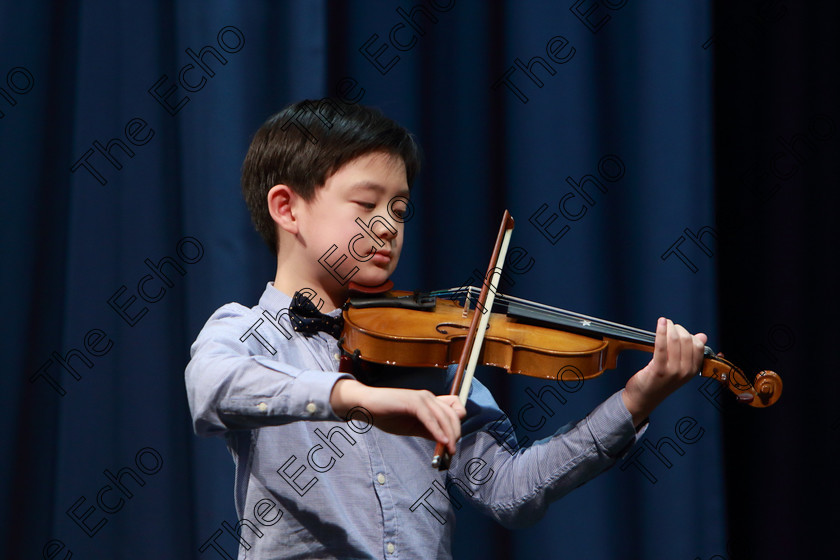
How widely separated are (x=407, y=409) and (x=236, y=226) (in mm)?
833

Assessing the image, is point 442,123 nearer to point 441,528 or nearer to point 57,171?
point 57,171

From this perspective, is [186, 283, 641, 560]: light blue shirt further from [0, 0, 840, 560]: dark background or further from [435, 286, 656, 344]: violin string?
[0, 0, 840, 560]: dark background

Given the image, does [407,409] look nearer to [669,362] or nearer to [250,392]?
[250,392]

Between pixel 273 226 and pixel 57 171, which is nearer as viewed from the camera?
pixel 273 226

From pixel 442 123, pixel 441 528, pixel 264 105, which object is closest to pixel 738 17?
pixel 442 123

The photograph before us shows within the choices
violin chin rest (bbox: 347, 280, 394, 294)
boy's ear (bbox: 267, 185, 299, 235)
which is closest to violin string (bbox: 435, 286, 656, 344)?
violin chin rest (bbox: 347, 280, 394, 294)

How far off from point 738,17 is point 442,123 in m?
0.63

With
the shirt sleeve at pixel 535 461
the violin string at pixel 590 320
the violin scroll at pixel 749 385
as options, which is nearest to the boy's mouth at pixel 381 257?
the violin string at pixel 590 320

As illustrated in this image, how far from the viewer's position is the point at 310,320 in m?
1.00

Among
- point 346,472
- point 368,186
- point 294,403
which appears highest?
point 368,186

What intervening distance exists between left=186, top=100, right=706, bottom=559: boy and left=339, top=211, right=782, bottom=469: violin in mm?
42

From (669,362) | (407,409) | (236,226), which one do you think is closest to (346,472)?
(407,409)

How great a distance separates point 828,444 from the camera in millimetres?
1509

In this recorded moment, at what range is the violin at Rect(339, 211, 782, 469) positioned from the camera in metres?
0.91
